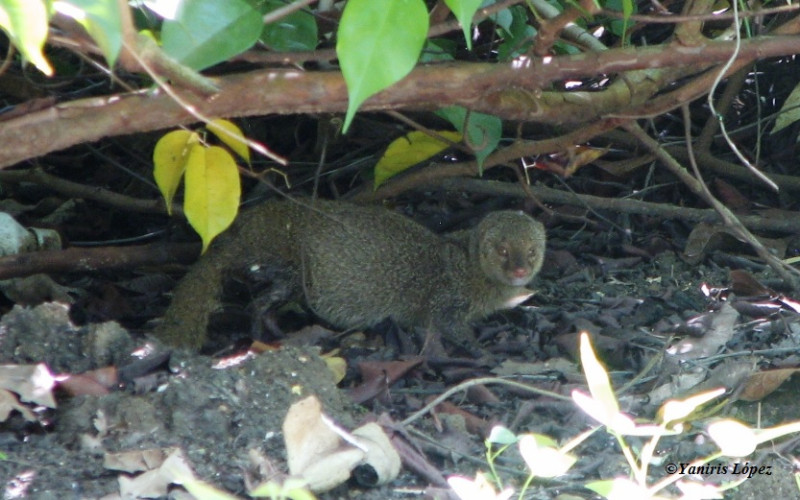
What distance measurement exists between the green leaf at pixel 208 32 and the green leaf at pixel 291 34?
440 millimetres

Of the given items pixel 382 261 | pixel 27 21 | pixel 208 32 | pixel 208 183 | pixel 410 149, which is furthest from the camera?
pixel 382 261

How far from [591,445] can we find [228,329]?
5.77 feet

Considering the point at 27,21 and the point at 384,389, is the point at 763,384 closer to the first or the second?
the point at 384,389

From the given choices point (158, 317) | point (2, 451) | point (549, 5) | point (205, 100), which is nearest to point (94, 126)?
point (205, 100)

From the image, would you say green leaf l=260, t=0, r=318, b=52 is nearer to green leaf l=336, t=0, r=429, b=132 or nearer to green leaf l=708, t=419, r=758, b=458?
green leaf l=336, t=0, r=429, b=132

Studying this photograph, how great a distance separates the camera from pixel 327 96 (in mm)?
2189

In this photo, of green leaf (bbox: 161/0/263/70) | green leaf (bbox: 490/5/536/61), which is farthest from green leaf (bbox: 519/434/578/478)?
green leaf (bbox: 490/5/536/61)

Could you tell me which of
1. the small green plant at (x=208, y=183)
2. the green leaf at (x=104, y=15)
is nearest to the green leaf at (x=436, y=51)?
the small green plant at (x=208, y=183)

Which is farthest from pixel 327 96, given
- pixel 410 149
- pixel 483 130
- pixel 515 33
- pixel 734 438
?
pixel 410 149

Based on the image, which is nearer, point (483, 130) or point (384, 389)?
point (384, 389)

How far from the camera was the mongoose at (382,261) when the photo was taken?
150 inches

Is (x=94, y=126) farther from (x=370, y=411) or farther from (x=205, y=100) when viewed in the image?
(x=370, y=411)

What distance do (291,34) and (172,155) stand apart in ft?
1.64

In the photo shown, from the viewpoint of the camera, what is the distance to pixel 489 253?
415 centimetres
